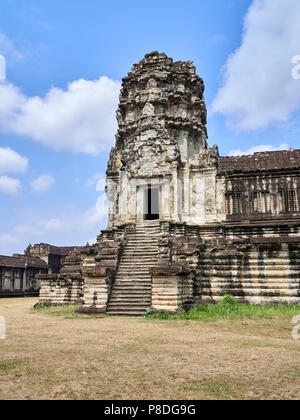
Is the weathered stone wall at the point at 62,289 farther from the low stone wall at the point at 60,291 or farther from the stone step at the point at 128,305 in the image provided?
the stone step at the point at 128,305

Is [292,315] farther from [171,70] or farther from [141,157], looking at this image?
[171,70]

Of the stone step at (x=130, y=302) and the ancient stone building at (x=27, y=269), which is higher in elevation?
the ancient stone building at (x=27, y=269)

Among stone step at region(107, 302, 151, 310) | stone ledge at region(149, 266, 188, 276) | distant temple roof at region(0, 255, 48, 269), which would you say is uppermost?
distant temple roof at region(0, 255, 48, 269)

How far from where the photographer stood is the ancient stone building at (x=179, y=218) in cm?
1436

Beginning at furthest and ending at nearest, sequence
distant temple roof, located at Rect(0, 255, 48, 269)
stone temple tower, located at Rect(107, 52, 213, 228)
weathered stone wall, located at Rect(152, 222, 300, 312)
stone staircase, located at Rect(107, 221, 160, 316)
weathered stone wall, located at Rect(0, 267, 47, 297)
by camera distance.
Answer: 1. distant temple roof, located at Rect(0, 255, 48, 269)
2. weathered stone wall, located at Rect(0, 267, 47, 297)
3. stone temple tower, located at Rect(107, 52, 213, 228)
4. stone staircase, located at Rect(107, 221, 160, 316)
5. weathered stone wall, located at Rect(152, 222, 300, 312)

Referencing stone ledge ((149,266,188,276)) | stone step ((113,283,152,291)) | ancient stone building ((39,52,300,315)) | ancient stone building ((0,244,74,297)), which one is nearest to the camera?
stone ledge ((149,266,188,276))

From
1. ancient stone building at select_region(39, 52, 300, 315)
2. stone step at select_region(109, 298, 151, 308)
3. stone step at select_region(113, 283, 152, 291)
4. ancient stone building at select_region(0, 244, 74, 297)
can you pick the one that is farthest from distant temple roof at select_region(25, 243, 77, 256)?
stone step at select_region(109, 298, 151, 308)

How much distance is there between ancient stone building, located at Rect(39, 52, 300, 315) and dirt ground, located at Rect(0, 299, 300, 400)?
341 centimetres

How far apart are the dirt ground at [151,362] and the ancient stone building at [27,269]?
2734cm

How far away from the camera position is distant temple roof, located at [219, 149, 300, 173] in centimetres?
2095

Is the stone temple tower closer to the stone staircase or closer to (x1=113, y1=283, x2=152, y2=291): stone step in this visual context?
the stone staircase

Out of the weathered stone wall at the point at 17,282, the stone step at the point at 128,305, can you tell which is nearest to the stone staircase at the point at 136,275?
the stone step at the point at 128,305

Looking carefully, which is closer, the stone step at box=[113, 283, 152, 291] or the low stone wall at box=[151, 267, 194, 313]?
the low stone wall at box=[151, 267, 194, 313]
